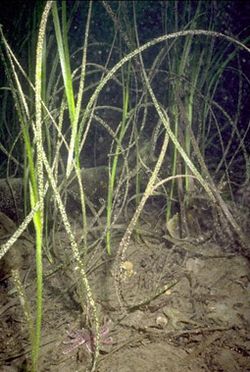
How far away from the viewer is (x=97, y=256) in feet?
7.00

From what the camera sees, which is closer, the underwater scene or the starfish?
the underwater scene

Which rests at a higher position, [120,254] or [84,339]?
[120,254]

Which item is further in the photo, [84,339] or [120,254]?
[120,254]

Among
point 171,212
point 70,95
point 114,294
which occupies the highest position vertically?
point 70,95

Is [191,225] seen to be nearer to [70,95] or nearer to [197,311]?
[197,311]

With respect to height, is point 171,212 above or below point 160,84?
below

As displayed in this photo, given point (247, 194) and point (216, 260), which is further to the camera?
point (247, 194)

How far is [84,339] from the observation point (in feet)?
4.89

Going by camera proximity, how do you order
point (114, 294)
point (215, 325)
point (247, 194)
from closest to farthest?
point (215, 325) → point (114, 294) → point (247, 194)

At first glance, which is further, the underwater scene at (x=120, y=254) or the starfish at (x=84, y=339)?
the starfish at (x=84, y=339)

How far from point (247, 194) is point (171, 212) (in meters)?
0.62

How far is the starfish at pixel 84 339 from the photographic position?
4.81ft

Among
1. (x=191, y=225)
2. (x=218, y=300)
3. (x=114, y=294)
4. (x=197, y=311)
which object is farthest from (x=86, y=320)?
(x=191, y=225)

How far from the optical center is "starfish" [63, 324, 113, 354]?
1.47 meters
